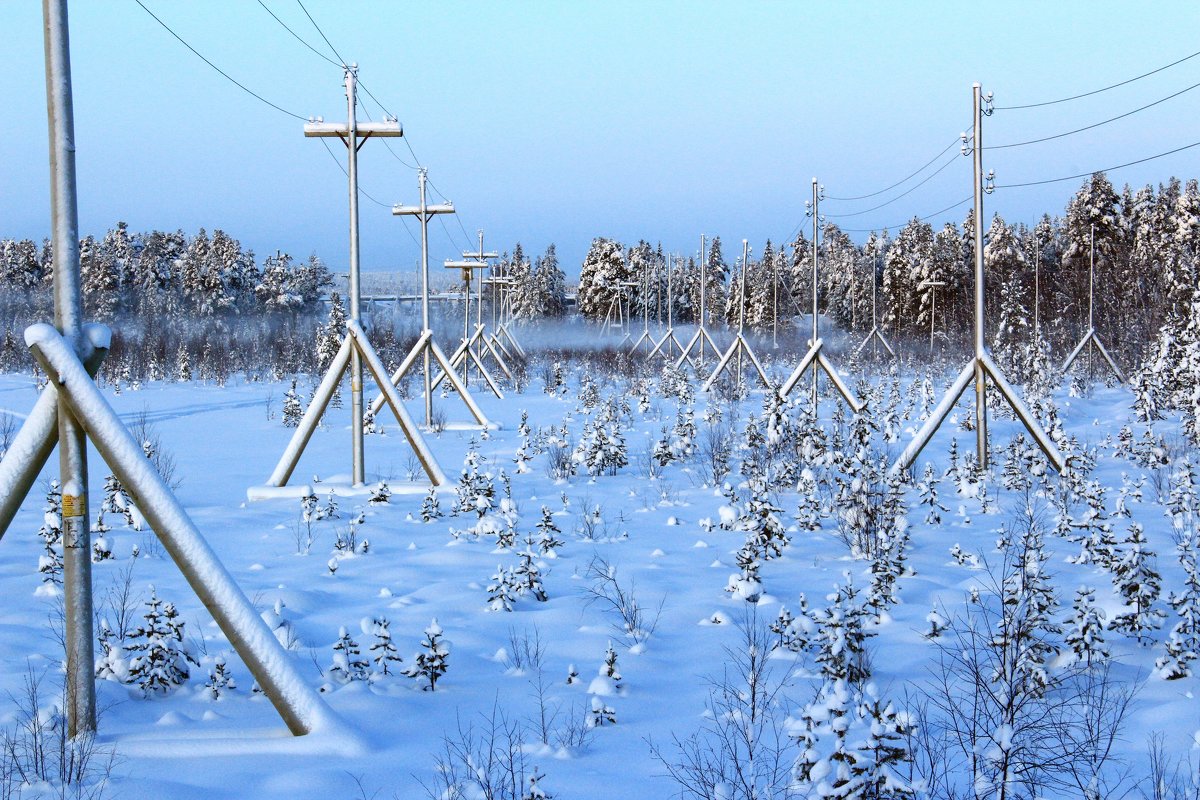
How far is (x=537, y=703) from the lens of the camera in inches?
181

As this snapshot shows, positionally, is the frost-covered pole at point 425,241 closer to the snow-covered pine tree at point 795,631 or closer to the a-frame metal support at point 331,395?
the a-frame metal support at point 331,395

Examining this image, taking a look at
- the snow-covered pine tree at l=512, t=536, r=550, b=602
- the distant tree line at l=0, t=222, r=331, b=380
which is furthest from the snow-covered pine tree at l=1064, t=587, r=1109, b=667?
the distant tree line at l=0, t=222, r=331, b=380

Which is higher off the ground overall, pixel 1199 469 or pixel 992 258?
pixel 992 258

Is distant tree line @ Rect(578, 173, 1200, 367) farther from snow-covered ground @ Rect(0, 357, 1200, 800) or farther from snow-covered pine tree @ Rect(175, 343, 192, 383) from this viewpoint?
snow-covered pine tree @ Rect(175, 343, 192, 383)

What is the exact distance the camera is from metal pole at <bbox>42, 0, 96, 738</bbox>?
3.83m

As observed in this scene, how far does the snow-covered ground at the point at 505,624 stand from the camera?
3.85m

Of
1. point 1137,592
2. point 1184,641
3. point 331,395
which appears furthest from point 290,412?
point 1184,641

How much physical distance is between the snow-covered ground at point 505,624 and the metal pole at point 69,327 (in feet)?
1.04

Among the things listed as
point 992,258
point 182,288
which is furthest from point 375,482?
point 182,288

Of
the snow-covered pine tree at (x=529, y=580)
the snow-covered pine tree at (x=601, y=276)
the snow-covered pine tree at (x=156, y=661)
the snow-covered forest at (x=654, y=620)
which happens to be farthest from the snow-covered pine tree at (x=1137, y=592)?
the snow-covered pine tree at (x=601, y=276)

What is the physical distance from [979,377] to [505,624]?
804cm

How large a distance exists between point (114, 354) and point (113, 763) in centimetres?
3650

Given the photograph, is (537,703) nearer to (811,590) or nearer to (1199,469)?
(811,590)

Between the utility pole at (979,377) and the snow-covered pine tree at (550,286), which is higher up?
the snow-covered pine tree at (550,286)
